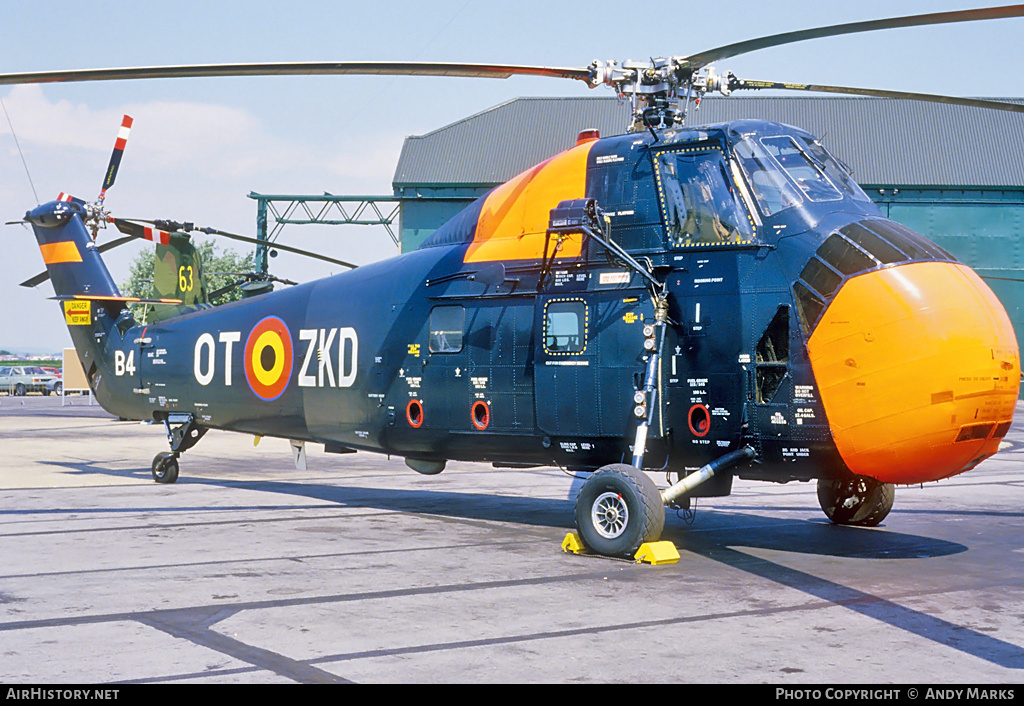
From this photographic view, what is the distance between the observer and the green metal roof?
55.2 meters

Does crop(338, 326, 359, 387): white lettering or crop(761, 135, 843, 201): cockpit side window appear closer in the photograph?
crop(761, 135, 843, 201): cockpit side window

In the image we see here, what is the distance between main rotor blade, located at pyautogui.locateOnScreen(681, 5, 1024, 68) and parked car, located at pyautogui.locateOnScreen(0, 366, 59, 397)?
66.5 meters

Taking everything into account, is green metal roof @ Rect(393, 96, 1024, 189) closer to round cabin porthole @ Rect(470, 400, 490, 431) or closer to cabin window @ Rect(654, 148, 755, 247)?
round cabin porthole @ Rect(470, 400, 490, 431)

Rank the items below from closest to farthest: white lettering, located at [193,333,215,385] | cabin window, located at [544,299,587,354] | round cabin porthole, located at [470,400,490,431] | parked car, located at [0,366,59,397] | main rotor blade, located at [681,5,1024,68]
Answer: main rotor blade, located at [681,5,1024,68] < cabin window, located at [544,299,587,354] < round cabin porthole, located at [470,400,490,431] < white lettering, located at [193,333,215,385] < parked car, located at [0,366,59,397]

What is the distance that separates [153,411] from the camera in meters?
18.2

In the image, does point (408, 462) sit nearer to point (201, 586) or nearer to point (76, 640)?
point (201, 586)

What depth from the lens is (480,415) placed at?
42.0 ft

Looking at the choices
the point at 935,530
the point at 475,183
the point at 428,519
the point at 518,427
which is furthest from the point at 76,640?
the point at 475,183

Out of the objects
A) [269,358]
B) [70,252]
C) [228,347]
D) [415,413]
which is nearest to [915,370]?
[415,413]

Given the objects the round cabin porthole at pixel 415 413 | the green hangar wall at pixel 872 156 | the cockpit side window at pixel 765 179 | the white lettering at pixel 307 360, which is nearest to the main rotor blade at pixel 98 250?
the white lettering at pixel 307 360

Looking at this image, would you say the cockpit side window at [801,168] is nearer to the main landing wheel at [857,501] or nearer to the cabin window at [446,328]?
the main landing wheel at [857,501]

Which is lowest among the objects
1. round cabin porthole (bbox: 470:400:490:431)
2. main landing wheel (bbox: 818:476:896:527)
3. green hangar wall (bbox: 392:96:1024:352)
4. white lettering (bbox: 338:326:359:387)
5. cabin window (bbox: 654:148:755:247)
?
main landing wheel (bbox: 818:476:896:527)

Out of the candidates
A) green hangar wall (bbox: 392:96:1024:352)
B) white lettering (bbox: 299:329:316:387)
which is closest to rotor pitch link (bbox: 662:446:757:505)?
white lettering (bbox: 299:329:316:387)
